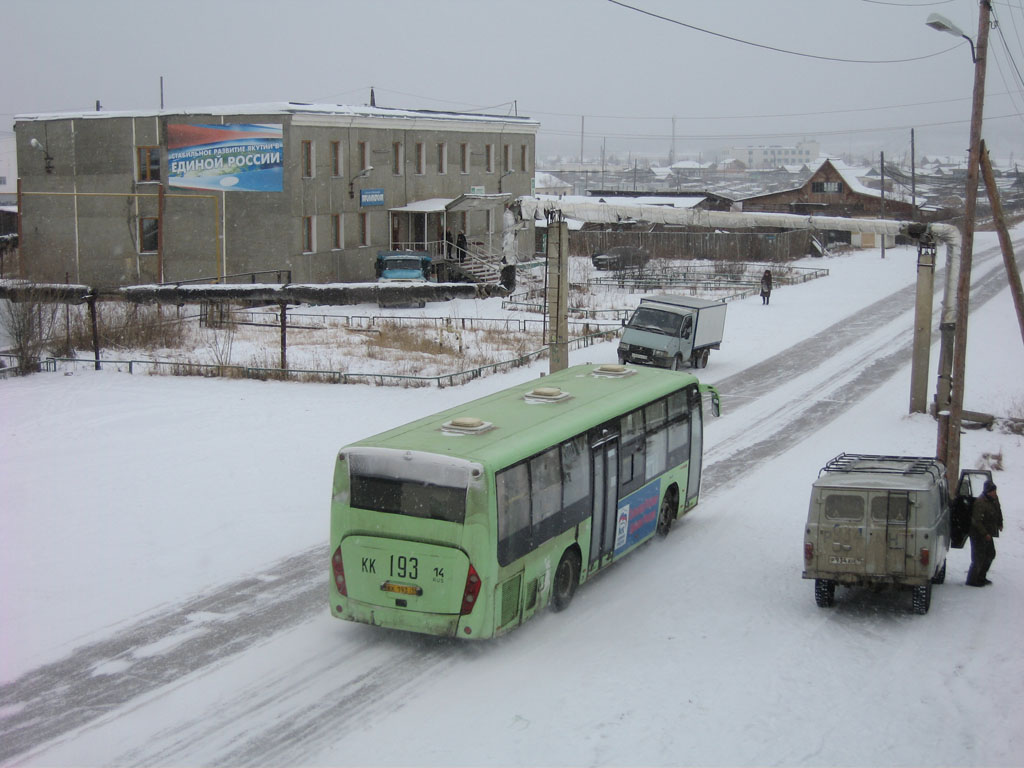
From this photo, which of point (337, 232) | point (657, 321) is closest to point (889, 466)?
point (657, 321)

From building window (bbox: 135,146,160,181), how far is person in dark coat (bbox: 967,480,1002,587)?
43.0 meters

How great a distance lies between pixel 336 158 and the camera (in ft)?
164

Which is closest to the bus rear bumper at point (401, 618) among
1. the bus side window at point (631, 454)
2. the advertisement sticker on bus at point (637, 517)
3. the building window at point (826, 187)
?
the advertisement sticker on bus at point (637, 517)

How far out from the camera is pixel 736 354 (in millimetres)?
34438

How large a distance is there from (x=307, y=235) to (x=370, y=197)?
16.9 feet

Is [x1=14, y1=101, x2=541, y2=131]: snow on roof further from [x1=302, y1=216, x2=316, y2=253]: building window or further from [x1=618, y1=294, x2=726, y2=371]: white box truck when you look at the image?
[x1=618, y1=294, x2=726, y2=371]: white box truck

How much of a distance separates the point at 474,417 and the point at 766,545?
552 cm

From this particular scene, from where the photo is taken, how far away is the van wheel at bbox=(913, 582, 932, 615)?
13.1 metres

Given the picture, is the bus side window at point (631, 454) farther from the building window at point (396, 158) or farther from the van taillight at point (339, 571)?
the building window at point (396, 158)

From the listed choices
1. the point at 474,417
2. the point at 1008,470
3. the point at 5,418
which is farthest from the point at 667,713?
the point at 5,418

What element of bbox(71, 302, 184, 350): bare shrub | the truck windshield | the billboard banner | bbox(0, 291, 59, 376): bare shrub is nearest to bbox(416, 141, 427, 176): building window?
the billboard banner

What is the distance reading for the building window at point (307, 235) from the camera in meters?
48.2

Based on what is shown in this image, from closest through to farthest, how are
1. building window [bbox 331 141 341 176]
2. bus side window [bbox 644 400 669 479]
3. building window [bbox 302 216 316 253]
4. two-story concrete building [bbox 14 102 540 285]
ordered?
bus side window [bbox 644 400 669 479] → two-story concrete building [bbox 14 102 540 285] → building window [bbox 302 216 316 253] → building window [bbox 331 141 341 176]

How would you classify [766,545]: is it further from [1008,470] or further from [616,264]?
[616,264]
